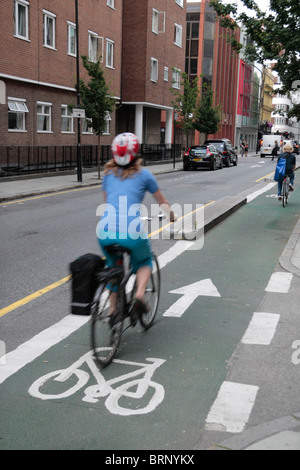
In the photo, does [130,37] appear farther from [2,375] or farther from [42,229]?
[2,375]

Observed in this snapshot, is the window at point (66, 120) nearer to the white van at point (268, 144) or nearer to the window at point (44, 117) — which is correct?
the window at point (44, 117)

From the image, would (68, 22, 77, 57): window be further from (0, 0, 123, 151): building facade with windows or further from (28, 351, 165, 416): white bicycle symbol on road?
(28, 351, 165, 416): white bicycle symbol on road

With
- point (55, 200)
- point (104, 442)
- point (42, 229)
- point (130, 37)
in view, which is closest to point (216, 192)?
point (55, 200)

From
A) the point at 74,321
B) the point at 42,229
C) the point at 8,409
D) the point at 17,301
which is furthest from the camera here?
the point at 42,229

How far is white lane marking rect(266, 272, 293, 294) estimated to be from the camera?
6.98 m

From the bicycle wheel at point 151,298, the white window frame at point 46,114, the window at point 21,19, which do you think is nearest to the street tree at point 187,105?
the white window frame at point 46,114

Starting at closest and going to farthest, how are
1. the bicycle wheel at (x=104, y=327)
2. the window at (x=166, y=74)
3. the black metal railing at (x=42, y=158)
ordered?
the bicycle wheel at (x=104, y=327), the black metal railing at (x=42, y=158), the window at (x=166, y=74)

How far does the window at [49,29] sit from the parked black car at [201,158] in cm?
1128

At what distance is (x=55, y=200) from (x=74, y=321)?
1145 centimetres

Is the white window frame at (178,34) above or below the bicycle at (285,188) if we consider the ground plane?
above

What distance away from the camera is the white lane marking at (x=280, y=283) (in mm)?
6977

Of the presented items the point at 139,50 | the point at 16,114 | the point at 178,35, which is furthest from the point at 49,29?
the point at 178,35

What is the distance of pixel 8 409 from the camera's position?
146 inches

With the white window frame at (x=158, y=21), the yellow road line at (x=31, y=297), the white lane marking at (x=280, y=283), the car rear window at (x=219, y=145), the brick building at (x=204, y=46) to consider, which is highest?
the brick building at (x=204, y=46)
